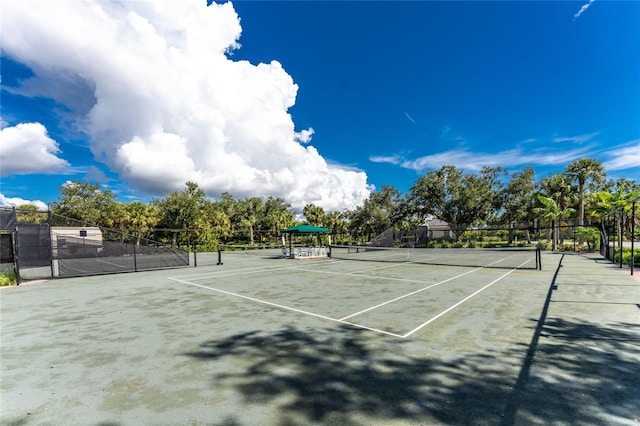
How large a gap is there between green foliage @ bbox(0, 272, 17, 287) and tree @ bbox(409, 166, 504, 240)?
3931cm

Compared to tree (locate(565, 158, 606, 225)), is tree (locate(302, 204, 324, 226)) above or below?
below

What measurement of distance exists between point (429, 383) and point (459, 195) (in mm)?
39085

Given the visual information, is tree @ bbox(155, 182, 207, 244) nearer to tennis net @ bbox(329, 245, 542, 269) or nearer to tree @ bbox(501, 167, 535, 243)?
tennis net @ bbox(329, 245, 542, 269)

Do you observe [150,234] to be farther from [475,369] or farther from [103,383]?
[475,369]

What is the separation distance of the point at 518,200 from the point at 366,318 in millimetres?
40647

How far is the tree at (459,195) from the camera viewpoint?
3809 cm

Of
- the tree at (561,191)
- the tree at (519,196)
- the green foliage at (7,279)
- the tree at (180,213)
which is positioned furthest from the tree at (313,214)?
the green foliage at (7,279)

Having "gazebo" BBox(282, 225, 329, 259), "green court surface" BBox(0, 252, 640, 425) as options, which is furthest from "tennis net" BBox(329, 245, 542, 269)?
"green court surface" BBox(0, 252, 640, 425)

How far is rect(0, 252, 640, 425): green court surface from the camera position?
10.6ft

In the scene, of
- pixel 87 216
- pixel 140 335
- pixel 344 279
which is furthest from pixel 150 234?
pixel 140 335

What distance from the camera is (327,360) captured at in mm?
4535

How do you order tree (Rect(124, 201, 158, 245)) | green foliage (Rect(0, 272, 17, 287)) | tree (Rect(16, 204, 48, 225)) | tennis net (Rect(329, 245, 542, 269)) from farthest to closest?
tree (Rect(124, 201, 158, 245)), tennis net (Rect(329, 245, 542, 269)), tree (Rect(16, 204, 48, 225)), green foliage (Rect(0, 272, 17, 287))

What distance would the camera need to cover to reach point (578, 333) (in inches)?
217

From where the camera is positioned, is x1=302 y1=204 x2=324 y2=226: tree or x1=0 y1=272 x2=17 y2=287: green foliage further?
x1=302 y1=204 x2=324 y2=226: tree
